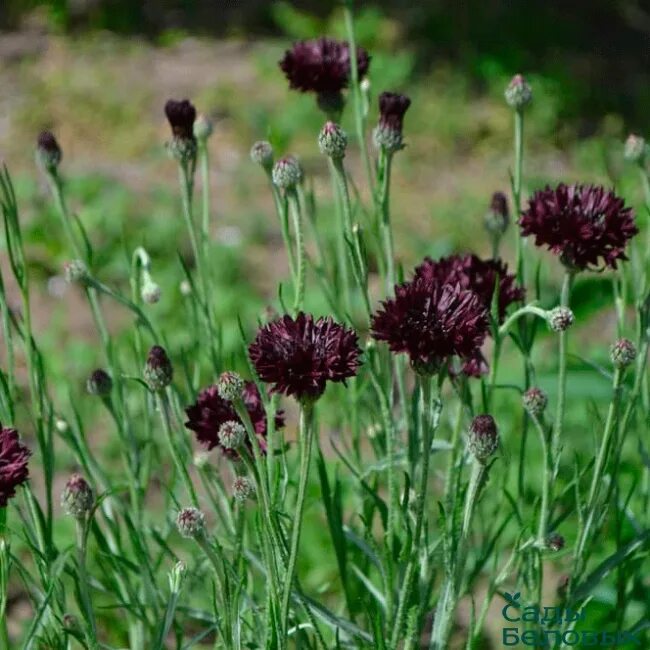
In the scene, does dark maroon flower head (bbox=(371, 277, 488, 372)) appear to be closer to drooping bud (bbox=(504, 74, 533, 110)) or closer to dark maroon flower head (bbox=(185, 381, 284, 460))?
dark maroon flower head (bbox=(185, 381, 284, 460))

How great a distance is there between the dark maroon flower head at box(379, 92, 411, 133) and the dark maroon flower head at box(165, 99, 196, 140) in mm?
222

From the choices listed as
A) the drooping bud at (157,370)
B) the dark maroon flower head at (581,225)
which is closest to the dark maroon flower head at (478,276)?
the dark maroon flower head at (581,225)

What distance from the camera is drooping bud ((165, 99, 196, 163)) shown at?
4.37 feet

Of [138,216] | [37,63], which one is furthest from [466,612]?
[37,63]

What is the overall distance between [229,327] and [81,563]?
5.47 feet

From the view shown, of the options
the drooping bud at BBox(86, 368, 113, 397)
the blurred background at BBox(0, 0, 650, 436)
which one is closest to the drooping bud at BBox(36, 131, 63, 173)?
the drooping bud at BBox(86, 368, 113, 397)

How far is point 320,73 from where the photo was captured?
145cm

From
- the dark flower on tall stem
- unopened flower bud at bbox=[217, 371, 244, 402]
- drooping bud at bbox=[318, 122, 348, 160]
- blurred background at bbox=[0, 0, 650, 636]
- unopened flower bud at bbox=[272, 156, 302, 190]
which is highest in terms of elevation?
blurred background at bbox=[0, 0, 650, 636]

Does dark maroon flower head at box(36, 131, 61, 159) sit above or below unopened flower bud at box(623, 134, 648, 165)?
above

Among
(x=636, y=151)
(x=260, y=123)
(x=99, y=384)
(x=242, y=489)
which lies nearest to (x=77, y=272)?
(x=99, y=384)

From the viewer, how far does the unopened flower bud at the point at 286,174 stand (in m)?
1.16

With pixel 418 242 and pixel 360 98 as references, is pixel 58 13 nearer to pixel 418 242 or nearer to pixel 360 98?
pixel 418 242

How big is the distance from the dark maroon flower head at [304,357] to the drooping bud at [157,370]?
0.17m

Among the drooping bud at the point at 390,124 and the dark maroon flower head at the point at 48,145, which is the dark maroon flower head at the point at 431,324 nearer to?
the drooping bud at the point at 390,124
